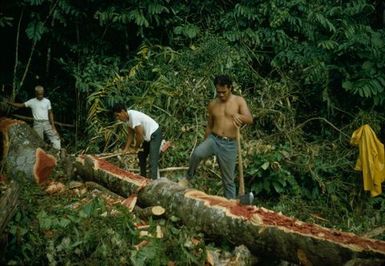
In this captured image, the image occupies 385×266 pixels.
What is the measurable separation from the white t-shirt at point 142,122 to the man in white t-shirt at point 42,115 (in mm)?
2998

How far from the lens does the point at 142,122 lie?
6.46 m

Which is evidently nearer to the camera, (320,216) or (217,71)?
(320,216)

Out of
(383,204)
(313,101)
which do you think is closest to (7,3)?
(313,101)

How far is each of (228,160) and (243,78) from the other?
356cm

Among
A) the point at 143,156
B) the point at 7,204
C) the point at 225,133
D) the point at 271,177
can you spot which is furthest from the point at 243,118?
the point at 7,204

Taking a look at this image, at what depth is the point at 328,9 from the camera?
29.0 feet

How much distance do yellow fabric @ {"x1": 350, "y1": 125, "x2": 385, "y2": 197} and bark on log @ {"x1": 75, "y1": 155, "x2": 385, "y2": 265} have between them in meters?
2.79

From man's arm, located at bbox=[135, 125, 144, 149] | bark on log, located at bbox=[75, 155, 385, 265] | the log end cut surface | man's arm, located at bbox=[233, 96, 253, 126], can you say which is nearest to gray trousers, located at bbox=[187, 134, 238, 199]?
man's arm, located at bbox=[233, 96, 253, 126]

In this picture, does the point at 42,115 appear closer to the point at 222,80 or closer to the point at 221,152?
the point at 221,152

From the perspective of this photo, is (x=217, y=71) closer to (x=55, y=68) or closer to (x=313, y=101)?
(x=313, y=101)

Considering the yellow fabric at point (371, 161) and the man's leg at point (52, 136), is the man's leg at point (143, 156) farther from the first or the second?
the yellow fabric at point (371, 161)

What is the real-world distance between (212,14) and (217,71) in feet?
6.53

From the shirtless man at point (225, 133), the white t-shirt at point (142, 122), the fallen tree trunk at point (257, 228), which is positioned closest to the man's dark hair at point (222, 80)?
the shirtless man at point (225, 133)

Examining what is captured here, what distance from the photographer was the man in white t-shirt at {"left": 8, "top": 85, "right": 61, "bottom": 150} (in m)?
8.70
